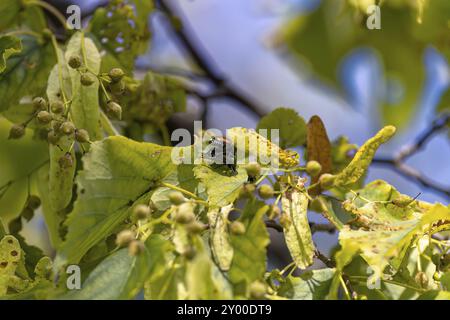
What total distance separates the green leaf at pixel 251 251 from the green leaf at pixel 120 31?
0.60 meters

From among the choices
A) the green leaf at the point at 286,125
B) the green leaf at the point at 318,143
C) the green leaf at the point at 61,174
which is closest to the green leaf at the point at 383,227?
the green leaf at the point at 318,143

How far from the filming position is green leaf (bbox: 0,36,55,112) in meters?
1.26

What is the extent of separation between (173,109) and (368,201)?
55 cm

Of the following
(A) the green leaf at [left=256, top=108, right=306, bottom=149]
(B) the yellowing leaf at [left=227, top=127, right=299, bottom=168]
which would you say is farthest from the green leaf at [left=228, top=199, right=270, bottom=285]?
(A) the green leaf at [left=256, top=108, right=306, bottom=149]

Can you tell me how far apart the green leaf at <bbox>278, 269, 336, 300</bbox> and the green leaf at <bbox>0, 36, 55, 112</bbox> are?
59 centimetres

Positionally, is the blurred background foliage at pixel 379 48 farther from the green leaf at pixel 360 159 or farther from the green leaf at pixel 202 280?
the green leaf at pixel 202 280

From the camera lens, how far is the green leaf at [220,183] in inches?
37.1

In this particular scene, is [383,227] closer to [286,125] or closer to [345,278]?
[345,278]

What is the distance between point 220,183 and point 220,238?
109 millimetres

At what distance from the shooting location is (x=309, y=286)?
3.02ft

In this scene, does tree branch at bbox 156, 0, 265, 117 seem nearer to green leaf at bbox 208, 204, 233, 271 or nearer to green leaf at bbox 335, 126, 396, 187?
green leaf at bbox 335, 126, 396, 187

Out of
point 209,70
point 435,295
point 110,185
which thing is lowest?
point 435,295

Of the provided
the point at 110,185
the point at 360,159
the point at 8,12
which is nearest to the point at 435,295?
the point at 360,159

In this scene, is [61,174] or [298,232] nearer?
[298,232]
